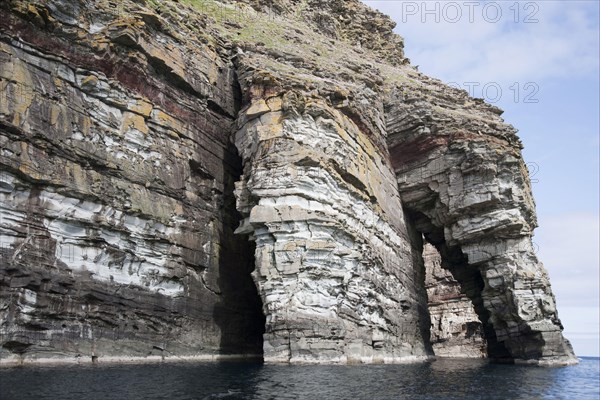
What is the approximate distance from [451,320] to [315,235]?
2062 inches

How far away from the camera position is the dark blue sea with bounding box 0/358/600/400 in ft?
66.2

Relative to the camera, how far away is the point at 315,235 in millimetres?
36844

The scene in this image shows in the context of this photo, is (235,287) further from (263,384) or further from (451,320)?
(451,320)

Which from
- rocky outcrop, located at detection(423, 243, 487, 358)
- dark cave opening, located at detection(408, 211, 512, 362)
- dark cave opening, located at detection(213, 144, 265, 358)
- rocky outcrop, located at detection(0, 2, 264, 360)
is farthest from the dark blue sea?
rocky outcrop, located at detection(423, 243, 487, 358)

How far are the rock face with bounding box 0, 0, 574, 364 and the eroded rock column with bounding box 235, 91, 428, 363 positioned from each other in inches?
6.2

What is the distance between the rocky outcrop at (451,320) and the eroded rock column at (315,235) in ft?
123

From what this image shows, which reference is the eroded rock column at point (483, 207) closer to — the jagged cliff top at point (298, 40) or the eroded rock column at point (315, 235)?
the jagged cliff top at point (298, 40)

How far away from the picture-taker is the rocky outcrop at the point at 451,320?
79.1 metres

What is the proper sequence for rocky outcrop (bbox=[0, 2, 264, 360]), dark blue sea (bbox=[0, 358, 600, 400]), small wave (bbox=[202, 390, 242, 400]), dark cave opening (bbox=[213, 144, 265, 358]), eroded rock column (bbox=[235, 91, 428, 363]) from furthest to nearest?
dark cave opening (bbox=[213, 144, 265, 358]) → eroded rock column (bbox=[235, 91, 428, 363]) → rocky outcrop (bbox=[0, 2, 264, 360]) → small wave (bbox=[202, 390, 242, 400]) → dark blue sea (bbox=[0, 358, 600, 400])

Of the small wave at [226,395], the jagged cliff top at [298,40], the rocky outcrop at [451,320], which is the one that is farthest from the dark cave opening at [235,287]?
the rocky outcrop at [451,320]

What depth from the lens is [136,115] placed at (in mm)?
36000

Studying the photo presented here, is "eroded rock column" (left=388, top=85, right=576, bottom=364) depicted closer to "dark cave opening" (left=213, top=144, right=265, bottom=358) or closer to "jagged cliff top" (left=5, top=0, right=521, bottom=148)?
"jagged cliff top" (left=5, top=0, right=521, bottom=148)

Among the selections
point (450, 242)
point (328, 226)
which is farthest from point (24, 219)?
point (450, 242)

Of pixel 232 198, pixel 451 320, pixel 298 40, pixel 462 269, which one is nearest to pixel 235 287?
pixel 232 198
